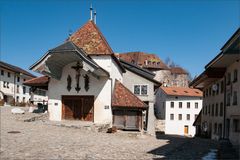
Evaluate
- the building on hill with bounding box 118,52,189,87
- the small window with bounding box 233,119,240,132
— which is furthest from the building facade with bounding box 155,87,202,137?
the small window with bounding box 233,119,240,132

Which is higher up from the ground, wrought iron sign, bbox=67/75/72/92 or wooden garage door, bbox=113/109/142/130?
wrought iron sign, bbox=67/75/72/92

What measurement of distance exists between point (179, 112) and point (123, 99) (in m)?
45.7

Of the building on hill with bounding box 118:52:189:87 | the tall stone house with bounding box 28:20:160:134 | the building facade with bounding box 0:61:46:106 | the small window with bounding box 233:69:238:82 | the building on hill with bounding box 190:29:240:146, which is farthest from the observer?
the building on hill with bounding box 118:52:189:87

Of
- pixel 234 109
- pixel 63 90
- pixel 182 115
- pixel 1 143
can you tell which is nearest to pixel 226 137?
pixel 234 109

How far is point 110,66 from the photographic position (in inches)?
1019

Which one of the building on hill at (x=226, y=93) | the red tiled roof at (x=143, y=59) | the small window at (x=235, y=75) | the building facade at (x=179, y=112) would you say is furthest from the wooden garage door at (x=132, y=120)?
the red tiled roof at (x=143, y=59)

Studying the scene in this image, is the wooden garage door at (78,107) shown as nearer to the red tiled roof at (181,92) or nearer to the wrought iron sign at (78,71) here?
the wrought iron sign at (78,71)

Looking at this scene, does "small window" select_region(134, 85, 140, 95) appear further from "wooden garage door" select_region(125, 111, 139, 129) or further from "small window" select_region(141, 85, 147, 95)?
"wooden garage door" select_region(125, 111, 139, 129)

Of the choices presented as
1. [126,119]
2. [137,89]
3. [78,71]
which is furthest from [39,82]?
[137,89]

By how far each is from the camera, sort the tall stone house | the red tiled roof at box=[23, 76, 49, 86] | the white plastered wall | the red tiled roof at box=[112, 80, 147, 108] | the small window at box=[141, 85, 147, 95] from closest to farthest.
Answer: the tall stone house, the white plastered wall, the red tiled roof at box=[112, 80, 147, 108], the red tiled roof at box=[23, 76, 49, 86], the small window at box=[141, 85, 147, 95]

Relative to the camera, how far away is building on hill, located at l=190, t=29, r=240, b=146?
62.3 ft

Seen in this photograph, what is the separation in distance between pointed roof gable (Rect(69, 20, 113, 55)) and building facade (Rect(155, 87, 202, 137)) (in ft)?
140

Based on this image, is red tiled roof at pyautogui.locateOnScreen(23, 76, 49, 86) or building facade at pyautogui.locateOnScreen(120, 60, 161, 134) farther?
building facade at pyautogui.locateOnScreen(120, 60, 161, 134)

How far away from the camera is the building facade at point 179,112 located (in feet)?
225
